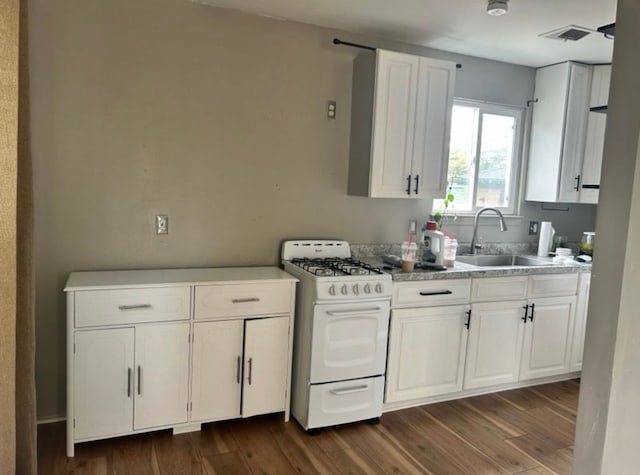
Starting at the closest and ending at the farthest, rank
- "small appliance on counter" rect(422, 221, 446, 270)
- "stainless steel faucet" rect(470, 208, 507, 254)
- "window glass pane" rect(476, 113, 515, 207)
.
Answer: "small appliance on counter" rect(422, 221, 446, 270), "stainless steel faucet" rect(470, 208, 507, 254), "window glass pane" rect(476, 113, 515, 207)

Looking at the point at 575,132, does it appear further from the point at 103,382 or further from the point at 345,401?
the point at 103,382

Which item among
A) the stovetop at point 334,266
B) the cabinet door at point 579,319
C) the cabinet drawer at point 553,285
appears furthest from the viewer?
the cabinet door at point 579,319

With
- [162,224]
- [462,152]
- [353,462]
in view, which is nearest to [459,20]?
[462,152]

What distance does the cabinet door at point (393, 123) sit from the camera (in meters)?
3.08

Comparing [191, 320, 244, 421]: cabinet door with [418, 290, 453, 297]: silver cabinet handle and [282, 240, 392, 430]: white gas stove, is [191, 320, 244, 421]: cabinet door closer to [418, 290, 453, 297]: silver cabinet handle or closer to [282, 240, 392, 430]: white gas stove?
[282, 240, 392, 430]: white gas stove

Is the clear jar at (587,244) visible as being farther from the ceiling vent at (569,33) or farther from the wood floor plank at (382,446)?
the wood floor plank at (382,446)

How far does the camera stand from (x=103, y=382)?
2.42 metres

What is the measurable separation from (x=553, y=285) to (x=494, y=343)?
622 millimetres

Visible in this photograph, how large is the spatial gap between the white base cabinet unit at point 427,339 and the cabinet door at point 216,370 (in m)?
0.92

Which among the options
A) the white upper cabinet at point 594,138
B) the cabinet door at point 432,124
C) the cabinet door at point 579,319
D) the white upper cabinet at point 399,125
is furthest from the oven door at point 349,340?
the white upper cabinet at point 594,138

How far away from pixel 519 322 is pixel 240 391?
1.94 meters

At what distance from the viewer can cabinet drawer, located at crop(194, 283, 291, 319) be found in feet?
8.48

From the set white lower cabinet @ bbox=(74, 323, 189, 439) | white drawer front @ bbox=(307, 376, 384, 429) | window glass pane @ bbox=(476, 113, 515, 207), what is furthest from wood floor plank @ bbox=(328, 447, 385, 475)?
window glass pane @ bbox=(476, 113, 515, 207)

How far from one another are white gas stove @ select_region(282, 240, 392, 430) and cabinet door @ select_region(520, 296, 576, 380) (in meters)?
1.21
